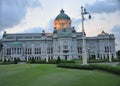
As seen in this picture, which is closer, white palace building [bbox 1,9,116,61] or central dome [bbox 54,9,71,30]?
white palace building [bbox 1,9,116,61]

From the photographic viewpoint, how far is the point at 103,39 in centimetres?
Answer: 7188

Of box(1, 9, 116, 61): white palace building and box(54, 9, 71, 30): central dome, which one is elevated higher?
box(54, 9, 71, 30): central dome

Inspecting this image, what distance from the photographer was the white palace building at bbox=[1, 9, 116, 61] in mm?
67375

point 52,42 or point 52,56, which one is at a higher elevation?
point 52,42

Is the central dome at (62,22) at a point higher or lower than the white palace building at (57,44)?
higher

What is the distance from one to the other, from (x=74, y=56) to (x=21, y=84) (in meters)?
58.9

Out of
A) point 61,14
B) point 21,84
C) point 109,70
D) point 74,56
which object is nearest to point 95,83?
point 21,84

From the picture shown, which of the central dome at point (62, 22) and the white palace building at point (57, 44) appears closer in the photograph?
the white palace building at point (57, 44)

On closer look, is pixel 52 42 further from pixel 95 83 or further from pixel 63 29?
pixel 95 83

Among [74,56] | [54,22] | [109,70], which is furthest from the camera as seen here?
[54,22]

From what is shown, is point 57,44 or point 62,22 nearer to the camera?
point 57,44

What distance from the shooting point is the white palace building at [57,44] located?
67375 mm

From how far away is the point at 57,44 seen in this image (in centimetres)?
6862

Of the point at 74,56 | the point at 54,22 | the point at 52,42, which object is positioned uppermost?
the point at 54,22
